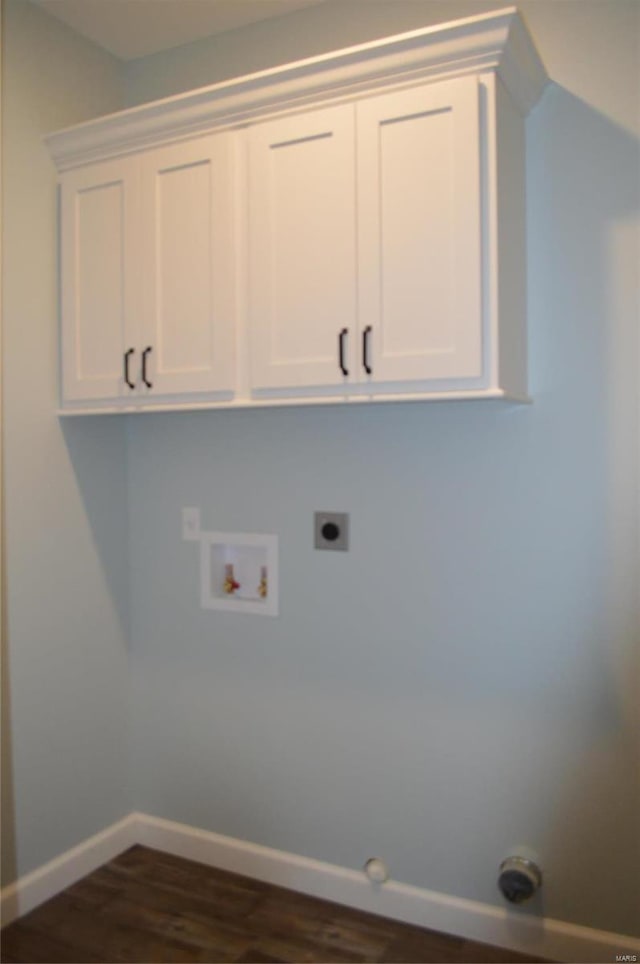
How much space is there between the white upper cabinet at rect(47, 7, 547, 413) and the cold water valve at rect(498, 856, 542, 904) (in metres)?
1.25

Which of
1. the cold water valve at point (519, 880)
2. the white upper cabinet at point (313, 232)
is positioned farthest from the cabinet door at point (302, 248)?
the cold water valve at point (519, 880)

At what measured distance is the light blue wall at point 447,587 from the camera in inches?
76.1

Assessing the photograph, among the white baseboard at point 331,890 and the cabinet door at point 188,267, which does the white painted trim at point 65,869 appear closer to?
the white baseboard at point 331,890

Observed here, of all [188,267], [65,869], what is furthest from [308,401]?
[65,869]

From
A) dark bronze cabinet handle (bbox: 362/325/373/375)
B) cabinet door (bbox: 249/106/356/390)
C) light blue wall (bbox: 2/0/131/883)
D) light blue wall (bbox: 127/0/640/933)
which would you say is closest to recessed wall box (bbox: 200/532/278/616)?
light blue wall (bbox: 127/0/640/933)

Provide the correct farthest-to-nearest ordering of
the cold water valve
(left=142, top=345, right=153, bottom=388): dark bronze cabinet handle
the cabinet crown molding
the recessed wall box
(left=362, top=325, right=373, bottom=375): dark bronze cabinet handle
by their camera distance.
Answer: the recessed wall box < (left=142, top=345, right=153, bottom=388): dark bronze cabinet handle < the cold water valve < (left=362, top=325, right=373, bottom=375): dark bronze cabinet handle < the cabinet crown molding

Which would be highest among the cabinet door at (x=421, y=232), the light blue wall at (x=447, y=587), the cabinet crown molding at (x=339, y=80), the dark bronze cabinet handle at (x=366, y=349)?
the cabinet crown molding at (x=339, y=80)

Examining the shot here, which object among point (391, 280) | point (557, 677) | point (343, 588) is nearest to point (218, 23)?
point (391, 280)

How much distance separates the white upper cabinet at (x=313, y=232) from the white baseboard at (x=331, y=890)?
4.73 feet

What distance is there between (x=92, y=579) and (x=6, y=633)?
1.24 ft

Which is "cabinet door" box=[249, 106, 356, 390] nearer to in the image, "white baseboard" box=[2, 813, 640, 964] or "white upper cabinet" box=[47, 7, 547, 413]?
"white upper cabinet" box=[47, 7, 547, 413]

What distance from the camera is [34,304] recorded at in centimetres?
232

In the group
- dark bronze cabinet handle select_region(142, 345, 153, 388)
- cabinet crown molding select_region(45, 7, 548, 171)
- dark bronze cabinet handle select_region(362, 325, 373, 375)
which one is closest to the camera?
cabinet crown molding select_region(45, 7, 548, 171)

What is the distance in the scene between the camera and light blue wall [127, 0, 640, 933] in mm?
1934
